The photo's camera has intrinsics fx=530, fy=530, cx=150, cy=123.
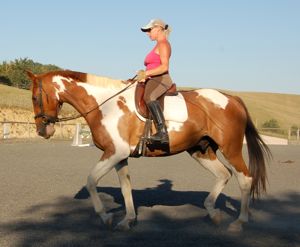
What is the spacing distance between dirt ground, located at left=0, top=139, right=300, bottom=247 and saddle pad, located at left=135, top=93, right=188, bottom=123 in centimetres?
147

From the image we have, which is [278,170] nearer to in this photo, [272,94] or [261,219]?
[261,219]

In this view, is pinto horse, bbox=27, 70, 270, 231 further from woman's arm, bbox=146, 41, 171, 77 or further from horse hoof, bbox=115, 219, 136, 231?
woman's arm, bbox=146, 41, 171, 77

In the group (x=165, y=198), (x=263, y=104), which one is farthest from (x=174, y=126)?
(x=263, y=104)

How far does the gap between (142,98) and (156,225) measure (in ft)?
5.85

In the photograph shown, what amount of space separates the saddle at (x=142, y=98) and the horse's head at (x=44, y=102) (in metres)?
1.24

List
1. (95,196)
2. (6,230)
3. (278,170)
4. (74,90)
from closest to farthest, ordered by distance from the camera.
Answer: (6,230), (95,196), (74,90), (278,170)

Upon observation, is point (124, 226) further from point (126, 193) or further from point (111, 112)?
point (111, 112)

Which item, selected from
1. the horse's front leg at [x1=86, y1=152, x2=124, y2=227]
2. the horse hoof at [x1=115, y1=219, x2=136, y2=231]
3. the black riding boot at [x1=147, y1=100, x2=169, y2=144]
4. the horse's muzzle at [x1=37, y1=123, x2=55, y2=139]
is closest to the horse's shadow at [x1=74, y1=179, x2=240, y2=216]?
the horse's front leg at [x1=86, y1=152, x2=124, y2=227]

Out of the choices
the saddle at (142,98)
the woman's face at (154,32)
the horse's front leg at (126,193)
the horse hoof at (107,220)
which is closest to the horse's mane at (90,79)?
the saddle at (142,98)

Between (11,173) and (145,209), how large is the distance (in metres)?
6.34

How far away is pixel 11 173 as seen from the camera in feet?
45.4

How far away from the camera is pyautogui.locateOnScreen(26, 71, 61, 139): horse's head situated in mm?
7820

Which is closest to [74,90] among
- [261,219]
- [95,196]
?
[95,196]

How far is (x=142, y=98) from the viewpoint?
7523 millimetres
